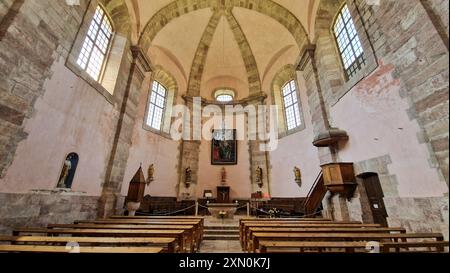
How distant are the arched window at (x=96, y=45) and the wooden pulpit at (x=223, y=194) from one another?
8.70m

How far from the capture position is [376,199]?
16.8ft

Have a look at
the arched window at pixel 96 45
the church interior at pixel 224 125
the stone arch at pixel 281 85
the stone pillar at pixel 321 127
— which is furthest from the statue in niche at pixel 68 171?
the stone arch at pixel 281 85

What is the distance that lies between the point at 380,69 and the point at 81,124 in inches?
336

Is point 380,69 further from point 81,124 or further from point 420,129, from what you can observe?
point 81,124

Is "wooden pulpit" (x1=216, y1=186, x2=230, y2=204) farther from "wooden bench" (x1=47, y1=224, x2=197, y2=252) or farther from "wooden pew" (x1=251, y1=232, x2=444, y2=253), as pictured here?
"wooden pew" (x1=251, y1=232, x2=444, y2=253)

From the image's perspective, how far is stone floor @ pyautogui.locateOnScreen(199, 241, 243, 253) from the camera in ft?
15.3

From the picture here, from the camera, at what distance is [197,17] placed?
1112 cm

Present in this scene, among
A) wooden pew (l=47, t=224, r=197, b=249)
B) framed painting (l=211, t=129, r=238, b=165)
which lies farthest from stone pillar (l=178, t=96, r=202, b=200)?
wooden pew (l=47, t=224, r=197, b=249)

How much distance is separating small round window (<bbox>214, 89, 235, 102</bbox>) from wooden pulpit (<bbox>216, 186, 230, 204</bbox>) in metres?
6.84

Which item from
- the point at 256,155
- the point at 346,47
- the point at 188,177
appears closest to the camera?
the point at 346,47

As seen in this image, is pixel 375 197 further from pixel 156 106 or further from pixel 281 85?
pixel 156 106

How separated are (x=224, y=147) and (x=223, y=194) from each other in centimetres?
314

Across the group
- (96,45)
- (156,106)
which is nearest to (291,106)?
(156,106)
